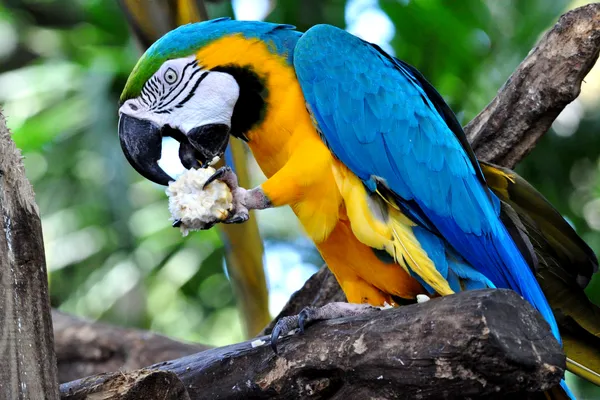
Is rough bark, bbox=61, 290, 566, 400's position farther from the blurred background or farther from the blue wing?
the blurred background

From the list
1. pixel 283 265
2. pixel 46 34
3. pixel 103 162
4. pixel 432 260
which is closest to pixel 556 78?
pixel 432 260

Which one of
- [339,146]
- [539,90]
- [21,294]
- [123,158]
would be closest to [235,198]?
[339,146]

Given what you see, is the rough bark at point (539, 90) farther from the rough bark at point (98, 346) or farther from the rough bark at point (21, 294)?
the rough bark at point (21, 294)

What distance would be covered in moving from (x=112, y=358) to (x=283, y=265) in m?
3.53

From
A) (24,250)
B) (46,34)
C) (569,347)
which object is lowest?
(569,347)

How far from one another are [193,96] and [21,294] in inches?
37.1

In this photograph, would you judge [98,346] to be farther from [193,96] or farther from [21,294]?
[21,294]

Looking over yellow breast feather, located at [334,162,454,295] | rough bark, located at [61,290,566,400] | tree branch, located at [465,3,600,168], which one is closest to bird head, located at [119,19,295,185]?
yellow breast feather, located at [334,162,454,295]

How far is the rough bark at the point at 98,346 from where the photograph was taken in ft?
11.9

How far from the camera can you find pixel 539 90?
249cm

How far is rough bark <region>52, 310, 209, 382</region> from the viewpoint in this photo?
3.64 meters

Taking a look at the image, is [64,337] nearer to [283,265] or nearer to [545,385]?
[545,385]

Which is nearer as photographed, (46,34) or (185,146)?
(185,146)

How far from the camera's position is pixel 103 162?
5.68 metres
